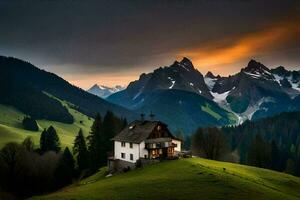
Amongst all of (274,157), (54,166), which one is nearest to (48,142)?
(54,166)

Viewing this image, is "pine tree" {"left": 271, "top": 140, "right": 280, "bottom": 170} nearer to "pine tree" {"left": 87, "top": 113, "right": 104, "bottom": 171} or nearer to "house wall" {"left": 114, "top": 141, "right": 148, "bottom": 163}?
"pine tree" {"left": 87, "top": 113, "right": 104, "bottom": 171}

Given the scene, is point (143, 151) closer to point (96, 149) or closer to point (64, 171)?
point (96, 149)

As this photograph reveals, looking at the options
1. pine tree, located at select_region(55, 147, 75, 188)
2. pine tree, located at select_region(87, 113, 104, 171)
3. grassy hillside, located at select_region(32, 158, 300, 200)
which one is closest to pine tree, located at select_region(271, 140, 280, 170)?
pine tree, located at select_region(87, 113, 104, 171)

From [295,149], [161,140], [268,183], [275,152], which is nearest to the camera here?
[268,183]

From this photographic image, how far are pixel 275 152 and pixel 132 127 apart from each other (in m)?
95.6

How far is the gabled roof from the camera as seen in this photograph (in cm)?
9127

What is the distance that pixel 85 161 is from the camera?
124938mm

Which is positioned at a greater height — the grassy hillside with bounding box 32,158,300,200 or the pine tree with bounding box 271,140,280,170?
the pine tree with bounding box 271,140,280,170

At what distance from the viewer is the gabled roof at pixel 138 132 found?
91.3m

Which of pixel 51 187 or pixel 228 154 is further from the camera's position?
pixel 228 154

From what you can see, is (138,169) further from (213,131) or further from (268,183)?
(213,131)

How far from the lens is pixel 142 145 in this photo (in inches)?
3536

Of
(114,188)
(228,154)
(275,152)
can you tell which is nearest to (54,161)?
(228,154)

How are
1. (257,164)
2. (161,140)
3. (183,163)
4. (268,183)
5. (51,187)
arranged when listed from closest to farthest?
(268,183), (183,163), (161,140), (51,187), (257,164)
